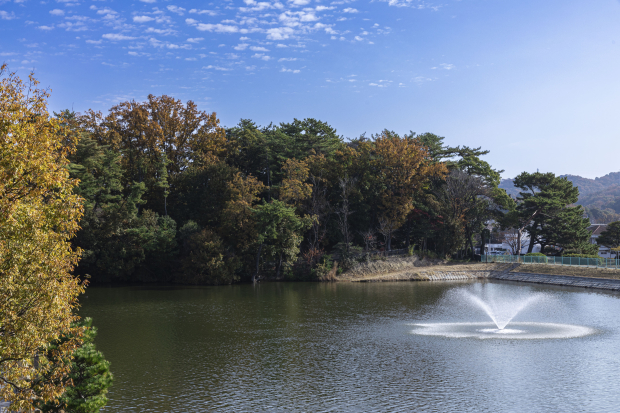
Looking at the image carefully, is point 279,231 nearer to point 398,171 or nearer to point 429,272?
point 398,171

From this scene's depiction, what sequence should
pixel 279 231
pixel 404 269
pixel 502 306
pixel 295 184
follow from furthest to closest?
pixel 404 269, pixel 295 184, pixel 279 231, pixel 502 306

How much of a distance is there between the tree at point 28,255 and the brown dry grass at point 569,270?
1889 inches

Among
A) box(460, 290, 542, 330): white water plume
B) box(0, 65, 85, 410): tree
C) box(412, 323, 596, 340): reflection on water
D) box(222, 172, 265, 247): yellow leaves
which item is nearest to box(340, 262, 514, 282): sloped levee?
box(222, 172, 265, 247): yellow leaves

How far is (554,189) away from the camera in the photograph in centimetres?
6009

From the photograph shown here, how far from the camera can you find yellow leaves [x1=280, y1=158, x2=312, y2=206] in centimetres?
5222

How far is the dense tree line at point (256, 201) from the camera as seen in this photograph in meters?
50.3

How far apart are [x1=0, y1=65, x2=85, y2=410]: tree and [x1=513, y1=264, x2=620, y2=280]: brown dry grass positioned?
47990 millimetres

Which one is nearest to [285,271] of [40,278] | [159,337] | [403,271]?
[403,271]

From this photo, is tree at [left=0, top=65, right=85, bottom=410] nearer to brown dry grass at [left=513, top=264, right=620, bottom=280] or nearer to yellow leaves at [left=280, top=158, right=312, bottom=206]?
yellow leaves at [left=280, top=158, right=312, bottom=206]

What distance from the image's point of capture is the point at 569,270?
48156mm

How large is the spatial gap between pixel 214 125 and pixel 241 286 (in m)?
24.1

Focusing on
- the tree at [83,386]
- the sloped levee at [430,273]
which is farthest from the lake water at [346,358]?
the sloped levee at [430,273]

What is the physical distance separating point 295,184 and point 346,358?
33.2m

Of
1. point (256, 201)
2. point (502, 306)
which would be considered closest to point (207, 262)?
point (256, 201)
